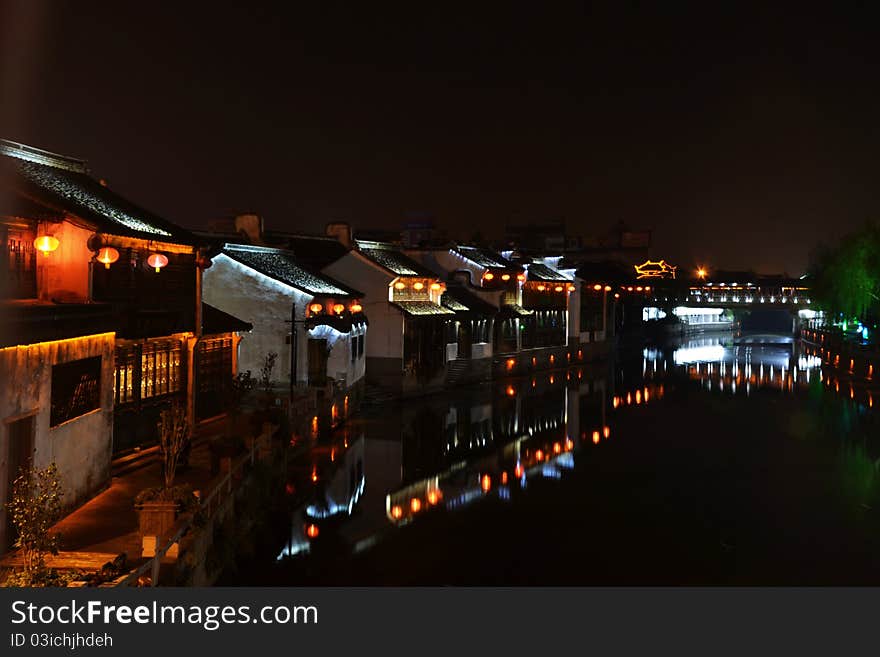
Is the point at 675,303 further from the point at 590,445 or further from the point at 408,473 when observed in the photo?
the point at 408,473

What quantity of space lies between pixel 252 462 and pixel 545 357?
42865 millimetres

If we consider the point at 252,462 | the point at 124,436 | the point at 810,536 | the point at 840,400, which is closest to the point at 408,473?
the point at 252,462

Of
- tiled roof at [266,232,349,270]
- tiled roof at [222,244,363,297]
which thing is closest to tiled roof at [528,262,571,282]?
tiled roof at [266,232,349,270]

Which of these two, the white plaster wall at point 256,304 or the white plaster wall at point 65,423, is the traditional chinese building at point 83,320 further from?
the white plaster wall at point 256,304

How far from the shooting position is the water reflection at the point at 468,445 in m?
21.4

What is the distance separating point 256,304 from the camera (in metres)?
33.6

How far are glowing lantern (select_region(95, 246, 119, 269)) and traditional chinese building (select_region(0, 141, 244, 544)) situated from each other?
0.02 meters

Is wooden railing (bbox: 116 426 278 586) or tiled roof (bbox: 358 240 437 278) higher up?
tiled roof (bbox: 358 240 437 278)

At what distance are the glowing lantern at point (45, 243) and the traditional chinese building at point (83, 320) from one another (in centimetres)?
3

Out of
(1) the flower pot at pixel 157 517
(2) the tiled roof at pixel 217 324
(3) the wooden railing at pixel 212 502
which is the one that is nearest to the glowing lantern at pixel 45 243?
(3) the wooden railing at pixel 212 502

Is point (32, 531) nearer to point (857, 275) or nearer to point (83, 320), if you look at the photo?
point (83, 320)

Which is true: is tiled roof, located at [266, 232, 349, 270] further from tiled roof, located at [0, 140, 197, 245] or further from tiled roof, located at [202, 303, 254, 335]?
tiled roof, located at [0, 140, 197, 245]

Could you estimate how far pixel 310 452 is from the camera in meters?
27.5

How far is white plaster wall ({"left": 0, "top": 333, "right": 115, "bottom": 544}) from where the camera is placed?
12.8 m
